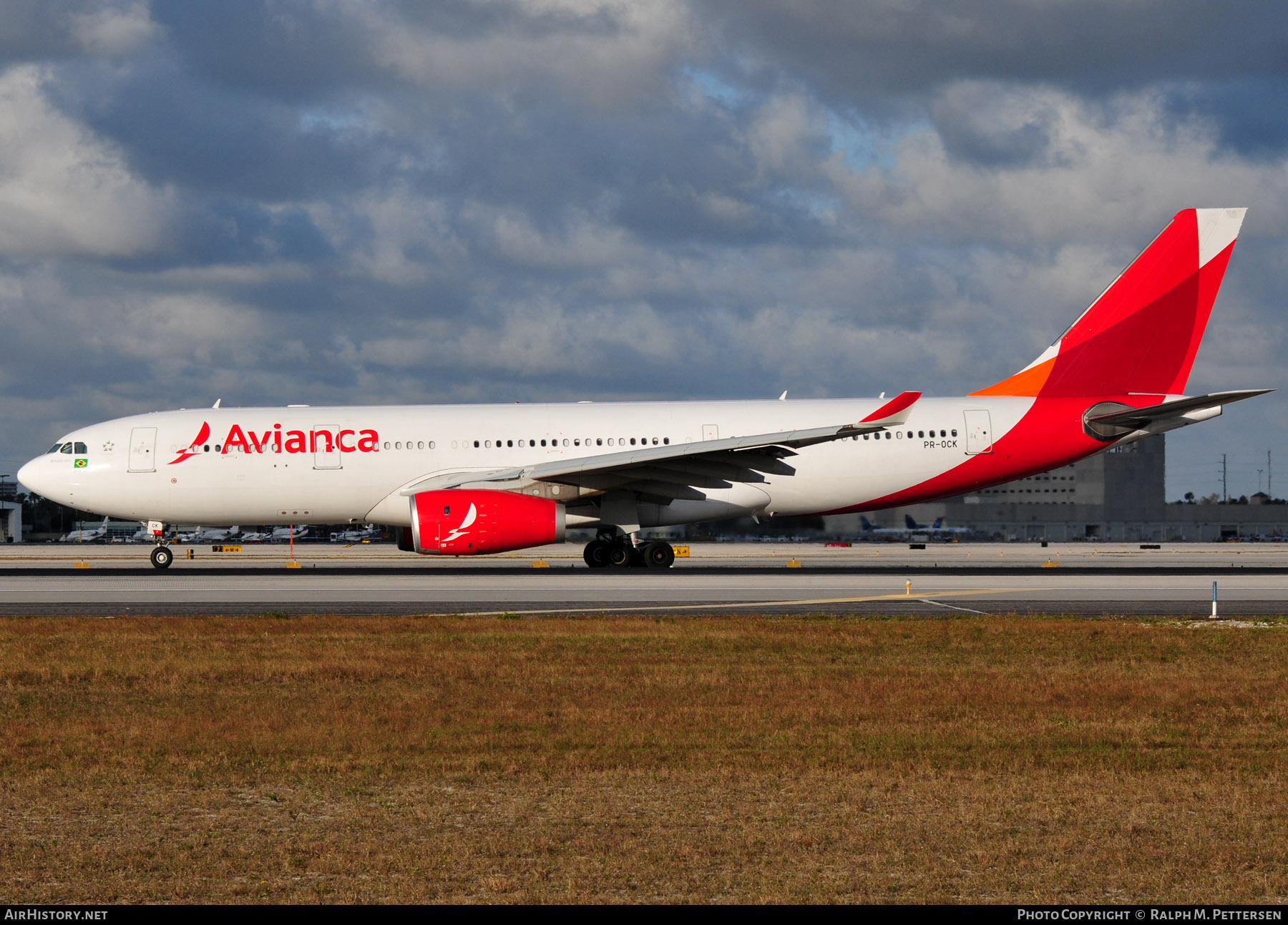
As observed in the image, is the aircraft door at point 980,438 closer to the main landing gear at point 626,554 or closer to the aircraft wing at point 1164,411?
the aircraft wing at point 1164,411

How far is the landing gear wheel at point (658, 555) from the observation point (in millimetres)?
27984

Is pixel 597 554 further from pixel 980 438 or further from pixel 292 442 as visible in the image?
pixel 980 438

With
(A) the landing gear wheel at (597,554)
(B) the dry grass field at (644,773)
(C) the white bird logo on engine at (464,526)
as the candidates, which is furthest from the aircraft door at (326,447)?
(B) the dry grass field at (644,773)

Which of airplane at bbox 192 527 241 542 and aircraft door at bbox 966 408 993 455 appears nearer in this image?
aircraft door at bbox 966 408 993 455

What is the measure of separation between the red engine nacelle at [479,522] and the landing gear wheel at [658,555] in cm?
344

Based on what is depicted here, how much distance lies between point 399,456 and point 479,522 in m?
4.02

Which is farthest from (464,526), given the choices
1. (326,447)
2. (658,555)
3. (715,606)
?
(715,606)

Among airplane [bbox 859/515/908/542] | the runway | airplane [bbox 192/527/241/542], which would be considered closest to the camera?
the runway

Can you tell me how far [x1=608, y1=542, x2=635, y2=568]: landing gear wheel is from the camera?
27.7 metres

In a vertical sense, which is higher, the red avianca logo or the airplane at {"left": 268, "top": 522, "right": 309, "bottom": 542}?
the red avianca logo

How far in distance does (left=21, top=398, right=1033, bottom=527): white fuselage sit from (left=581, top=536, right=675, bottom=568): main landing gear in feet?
2.99

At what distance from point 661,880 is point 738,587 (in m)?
17.4

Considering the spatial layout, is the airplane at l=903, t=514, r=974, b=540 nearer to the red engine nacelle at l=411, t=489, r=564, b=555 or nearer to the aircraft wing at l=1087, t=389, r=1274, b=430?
the aircraft wing at l=1087, t=389, r=1274, b=430

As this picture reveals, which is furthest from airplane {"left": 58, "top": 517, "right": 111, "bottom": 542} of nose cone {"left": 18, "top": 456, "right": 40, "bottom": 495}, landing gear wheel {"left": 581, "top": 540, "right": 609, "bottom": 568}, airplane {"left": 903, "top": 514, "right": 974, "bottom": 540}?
landing gear wheel {"left": 581, "top": 540, "right": 609, "bottom": 568}
